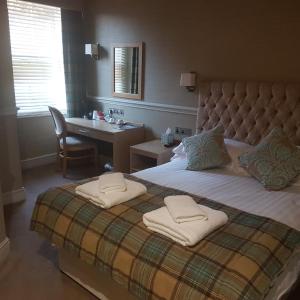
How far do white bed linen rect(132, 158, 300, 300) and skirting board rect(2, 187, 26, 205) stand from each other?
171 cm

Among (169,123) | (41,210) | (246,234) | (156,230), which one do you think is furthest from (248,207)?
(169,123)

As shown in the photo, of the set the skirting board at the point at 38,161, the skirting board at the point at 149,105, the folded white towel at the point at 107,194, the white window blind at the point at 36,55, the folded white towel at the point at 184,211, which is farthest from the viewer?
the skirting board at the point at 38,161

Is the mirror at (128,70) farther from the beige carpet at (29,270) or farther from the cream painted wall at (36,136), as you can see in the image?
the beige carpet at (29,270)

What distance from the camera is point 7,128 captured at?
3416 mm

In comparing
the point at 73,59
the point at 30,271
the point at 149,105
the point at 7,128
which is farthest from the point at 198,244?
the point at 73,59

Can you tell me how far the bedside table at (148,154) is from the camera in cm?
361

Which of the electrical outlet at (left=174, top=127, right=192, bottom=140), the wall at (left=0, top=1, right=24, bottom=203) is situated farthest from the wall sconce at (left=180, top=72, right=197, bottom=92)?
the wall at (left=0, top=1, right=24, bottom=203)

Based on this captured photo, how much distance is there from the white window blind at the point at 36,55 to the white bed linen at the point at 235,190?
2.74 meters

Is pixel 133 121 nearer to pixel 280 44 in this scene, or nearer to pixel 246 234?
pixel 280 44

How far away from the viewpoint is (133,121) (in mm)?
4520

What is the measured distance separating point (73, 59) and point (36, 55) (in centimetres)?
56

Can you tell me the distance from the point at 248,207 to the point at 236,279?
0.85m

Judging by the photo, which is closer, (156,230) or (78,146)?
(156,230)

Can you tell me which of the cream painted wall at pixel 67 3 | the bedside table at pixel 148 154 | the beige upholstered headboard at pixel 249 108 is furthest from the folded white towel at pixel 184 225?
the cream painted wall at pixel 67 3
